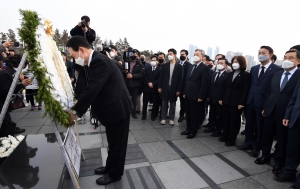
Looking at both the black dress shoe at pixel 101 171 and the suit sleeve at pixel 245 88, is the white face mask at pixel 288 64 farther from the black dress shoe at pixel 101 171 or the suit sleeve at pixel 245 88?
the black dress shoe at pixel 101 171

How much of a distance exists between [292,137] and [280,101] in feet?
2.01

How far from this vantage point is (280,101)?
293 cm

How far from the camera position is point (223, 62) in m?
4.59

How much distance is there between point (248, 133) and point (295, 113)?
137 centimetres

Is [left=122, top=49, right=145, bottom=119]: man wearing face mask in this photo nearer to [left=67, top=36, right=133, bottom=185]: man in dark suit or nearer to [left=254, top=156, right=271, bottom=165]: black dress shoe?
[left=67, top=36, right=133, bottom=185]: man in dark suit

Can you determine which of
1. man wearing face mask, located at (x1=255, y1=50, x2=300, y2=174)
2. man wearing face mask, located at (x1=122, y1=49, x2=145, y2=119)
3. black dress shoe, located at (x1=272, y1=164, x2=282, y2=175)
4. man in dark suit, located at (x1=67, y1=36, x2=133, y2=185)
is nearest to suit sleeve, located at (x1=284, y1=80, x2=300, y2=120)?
man wearing face mask, located at (x1=255, y1=50, x2=300, y2=174)

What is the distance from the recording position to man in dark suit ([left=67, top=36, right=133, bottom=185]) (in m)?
2.10

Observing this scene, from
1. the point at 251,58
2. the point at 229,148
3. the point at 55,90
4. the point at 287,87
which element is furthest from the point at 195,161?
the point at 251,58

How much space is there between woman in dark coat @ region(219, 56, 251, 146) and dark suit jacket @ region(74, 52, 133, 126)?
8.63ft

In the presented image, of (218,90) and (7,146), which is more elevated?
(218,90)

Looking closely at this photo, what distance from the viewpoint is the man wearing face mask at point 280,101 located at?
2.87 metres

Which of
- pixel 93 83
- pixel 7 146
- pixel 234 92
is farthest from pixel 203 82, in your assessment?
pixel 7 146

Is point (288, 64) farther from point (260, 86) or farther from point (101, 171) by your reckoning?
point (101, 171)

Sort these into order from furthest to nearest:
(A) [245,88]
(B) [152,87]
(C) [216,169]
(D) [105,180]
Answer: (B) [152,87]
(A) [245,88]
(C) [216,169]
(D) [105,180]
